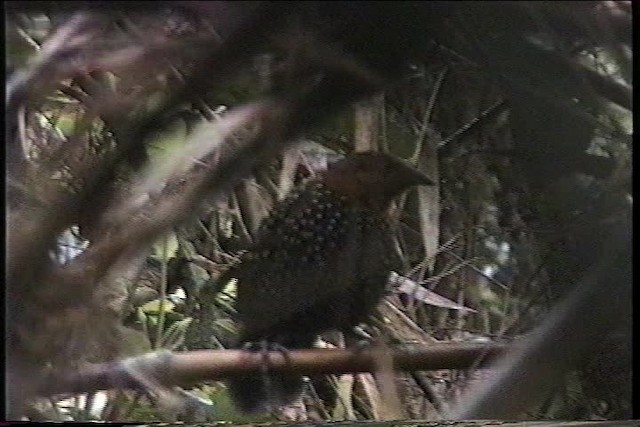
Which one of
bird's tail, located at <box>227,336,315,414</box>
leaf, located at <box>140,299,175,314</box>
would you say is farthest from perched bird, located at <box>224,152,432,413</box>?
leaf, located at <box>140,299,175,314</box>

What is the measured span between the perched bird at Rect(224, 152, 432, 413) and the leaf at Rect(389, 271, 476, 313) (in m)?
0.02

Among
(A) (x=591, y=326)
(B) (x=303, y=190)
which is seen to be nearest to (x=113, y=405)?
(B) (x=303, y=190)

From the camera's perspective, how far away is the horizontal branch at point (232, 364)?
1172 mm

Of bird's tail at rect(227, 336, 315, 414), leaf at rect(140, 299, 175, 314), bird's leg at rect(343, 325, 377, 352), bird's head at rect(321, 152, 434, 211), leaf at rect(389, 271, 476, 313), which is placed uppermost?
bird's head at rect(321, 152, 434, 211)

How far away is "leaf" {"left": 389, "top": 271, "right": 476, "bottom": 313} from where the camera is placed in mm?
1174

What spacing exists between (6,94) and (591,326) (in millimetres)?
973

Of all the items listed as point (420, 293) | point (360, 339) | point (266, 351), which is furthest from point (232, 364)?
point (420, 293)

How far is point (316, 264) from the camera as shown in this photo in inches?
47.0

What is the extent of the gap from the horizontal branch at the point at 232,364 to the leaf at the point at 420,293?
2.3 inches

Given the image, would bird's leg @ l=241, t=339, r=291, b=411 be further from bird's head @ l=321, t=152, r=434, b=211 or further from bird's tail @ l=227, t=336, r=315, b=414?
bird's head @ l=321, t=152, r=434, b=211

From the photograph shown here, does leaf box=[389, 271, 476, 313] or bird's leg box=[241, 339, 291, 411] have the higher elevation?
leaf box=[389, 271, 476, 313]

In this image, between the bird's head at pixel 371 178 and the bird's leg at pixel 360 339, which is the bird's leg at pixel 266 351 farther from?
the bird's head at pixel 371 178

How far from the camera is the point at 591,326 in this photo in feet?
3.85

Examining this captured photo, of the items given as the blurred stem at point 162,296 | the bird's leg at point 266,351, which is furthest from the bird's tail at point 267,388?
the blurred stem at point 162,296
